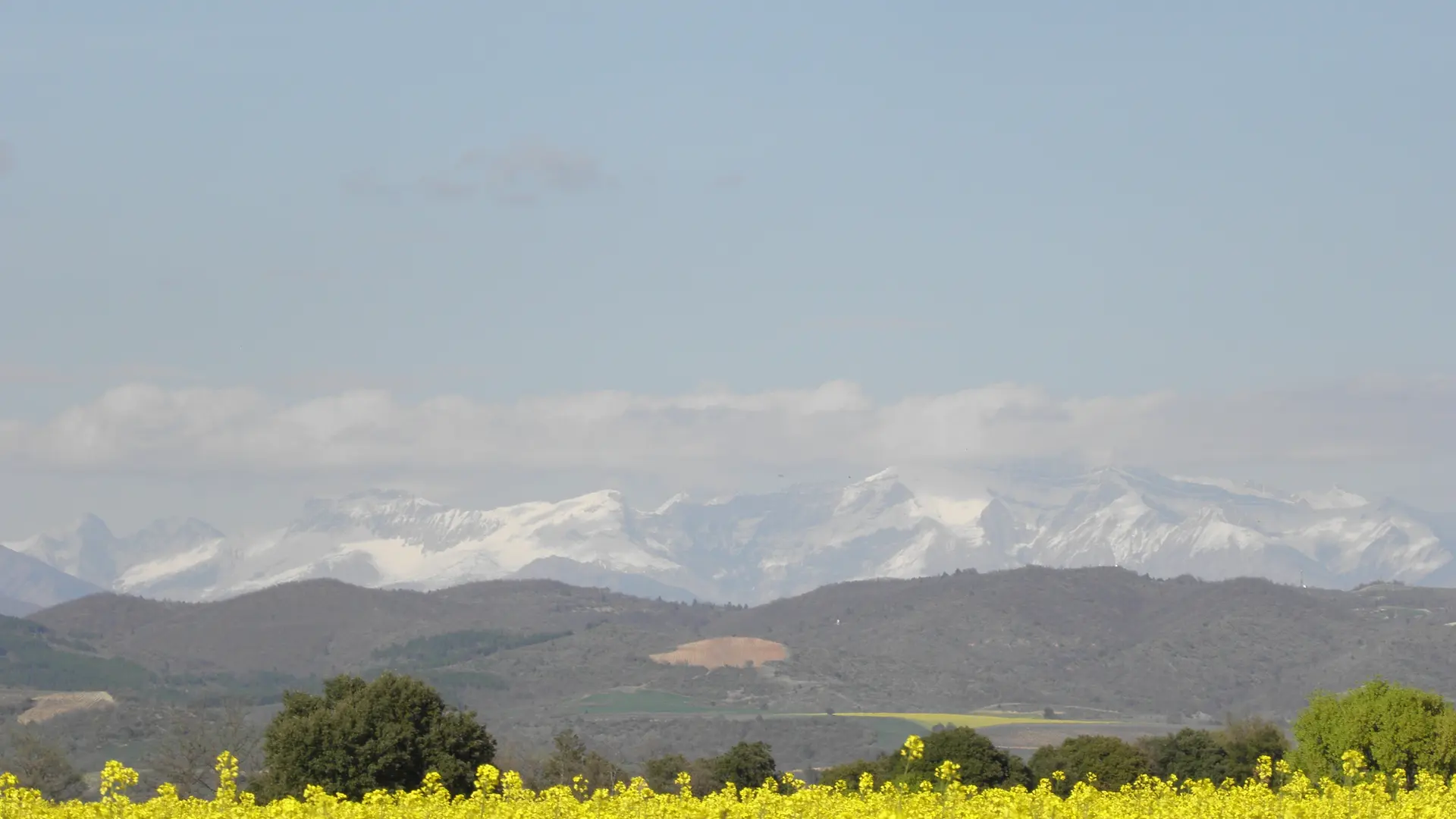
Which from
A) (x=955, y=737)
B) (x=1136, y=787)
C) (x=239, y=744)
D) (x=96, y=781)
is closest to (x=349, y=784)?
(x=1136, y=787)

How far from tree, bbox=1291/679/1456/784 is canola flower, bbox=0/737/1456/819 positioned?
33.4m

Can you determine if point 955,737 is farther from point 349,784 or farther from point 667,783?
point 349,784

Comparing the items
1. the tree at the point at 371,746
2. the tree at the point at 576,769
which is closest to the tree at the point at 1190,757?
the tree at the point at 576,769

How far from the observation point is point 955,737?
114188 mm

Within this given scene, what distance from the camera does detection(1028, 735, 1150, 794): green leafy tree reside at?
11606 cm

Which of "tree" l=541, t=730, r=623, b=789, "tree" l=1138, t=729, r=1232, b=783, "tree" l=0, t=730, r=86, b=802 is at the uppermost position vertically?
"tree" l=0, t=730, r=86, b=802

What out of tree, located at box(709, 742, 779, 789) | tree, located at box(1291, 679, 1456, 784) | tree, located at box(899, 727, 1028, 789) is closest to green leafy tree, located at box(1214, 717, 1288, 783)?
tree, located at box(899, 727, 1028, 789)

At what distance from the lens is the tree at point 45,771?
132875 mm

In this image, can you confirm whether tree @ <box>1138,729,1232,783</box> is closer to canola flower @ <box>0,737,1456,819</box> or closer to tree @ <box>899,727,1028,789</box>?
tree @ <box>899,727,1028,789</box>

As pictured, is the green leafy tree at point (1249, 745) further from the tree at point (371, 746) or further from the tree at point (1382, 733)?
the tree at point (371, 746)

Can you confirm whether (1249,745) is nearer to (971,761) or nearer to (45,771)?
(971,761)

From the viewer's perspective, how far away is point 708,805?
3644 centimetres

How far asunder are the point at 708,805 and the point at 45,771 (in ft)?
390

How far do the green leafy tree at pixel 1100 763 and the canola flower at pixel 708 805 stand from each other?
237 ft
